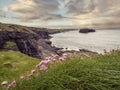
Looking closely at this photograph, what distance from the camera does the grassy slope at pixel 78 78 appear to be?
757 cm

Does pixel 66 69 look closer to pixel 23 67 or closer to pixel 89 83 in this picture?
pixel 89 83

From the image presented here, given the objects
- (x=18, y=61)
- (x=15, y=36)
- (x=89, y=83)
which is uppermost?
(x=89, y=83)

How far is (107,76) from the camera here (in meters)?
7.83

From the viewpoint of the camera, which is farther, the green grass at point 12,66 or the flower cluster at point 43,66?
the green grass at point 12,66

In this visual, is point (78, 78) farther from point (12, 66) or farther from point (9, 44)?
point (9, 44)

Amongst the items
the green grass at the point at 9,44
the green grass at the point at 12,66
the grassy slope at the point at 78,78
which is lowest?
the green grass at the point at 9,44

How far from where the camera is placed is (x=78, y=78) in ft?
25.2

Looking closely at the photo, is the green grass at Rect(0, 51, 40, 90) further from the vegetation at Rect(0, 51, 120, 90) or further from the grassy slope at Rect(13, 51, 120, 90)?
the grassy slope at Rect(13, 51, 120, 90)

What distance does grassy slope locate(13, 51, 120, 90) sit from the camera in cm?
757

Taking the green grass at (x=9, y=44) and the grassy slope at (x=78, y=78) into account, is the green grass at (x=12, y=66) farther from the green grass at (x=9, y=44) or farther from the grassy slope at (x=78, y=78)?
the green grass at (x=9, y=44)

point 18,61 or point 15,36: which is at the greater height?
point 18,61

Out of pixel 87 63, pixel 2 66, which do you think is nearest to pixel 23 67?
Answer: pixel 2 66

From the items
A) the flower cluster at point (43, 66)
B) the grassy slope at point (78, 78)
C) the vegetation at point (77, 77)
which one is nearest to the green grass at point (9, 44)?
the flower cluster at point (43, 66)

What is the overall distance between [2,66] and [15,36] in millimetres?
79428
